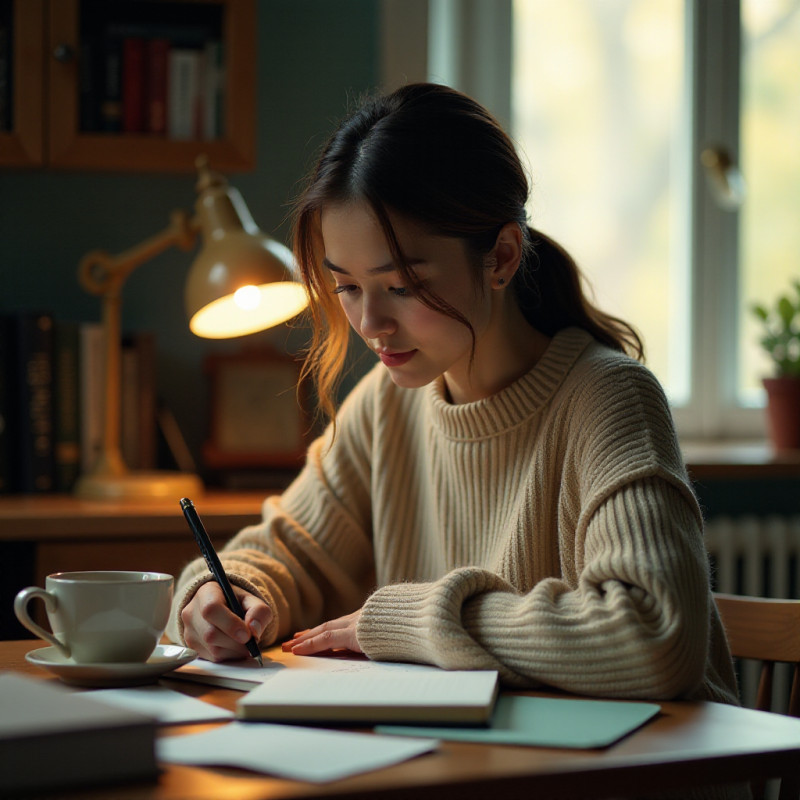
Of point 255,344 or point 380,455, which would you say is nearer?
point 380,455

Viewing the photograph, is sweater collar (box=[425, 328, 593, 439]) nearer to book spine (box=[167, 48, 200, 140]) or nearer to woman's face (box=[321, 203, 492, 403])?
woman's face (box=[321, 203, 492, 403])

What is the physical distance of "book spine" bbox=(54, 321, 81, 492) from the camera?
2031mm

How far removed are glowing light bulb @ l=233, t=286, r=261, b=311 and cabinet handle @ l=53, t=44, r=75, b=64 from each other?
665 millimetres

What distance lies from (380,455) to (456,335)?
11.6 inches

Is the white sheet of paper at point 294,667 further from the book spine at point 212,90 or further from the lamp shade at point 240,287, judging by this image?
the book spine at point 212,90

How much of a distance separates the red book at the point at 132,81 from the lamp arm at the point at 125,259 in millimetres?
198

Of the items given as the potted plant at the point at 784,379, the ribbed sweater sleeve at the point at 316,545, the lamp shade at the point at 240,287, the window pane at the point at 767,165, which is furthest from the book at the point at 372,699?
the window pane at the point at 767,165

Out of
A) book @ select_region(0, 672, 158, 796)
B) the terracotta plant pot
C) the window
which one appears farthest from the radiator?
Result: book @ select_region(0, 672, 158, 796)

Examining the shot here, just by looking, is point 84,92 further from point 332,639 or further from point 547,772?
point 547,772

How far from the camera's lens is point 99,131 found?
202 cm

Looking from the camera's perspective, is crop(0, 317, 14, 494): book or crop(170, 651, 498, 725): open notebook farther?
crop(0, 317, 14, 494): book

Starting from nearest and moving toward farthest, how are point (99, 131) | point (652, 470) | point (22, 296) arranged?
point (652, 470)
point (99, 131)
point (22, 296)

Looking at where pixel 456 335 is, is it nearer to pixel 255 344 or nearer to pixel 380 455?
pixel 380 455

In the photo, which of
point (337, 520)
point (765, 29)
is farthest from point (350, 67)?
point (337, 520)
